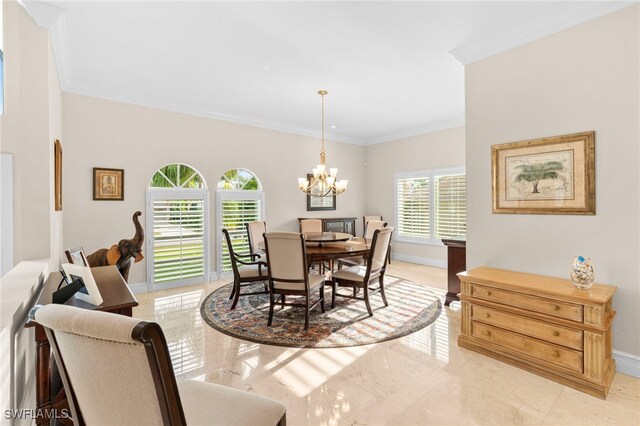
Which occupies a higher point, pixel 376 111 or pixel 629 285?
pixel 376 111

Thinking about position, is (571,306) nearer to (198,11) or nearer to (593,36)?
(593,36)

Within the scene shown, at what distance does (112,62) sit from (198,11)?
1.58 m

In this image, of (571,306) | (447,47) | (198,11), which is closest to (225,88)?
(198,11)

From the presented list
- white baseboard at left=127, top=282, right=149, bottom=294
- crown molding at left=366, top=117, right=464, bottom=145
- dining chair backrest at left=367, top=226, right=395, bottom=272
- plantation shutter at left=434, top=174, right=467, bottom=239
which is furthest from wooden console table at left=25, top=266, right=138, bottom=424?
crown molding at left=366, top=117, right=464, bottom=145

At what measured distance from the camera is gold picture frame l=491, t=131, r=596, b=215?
99.8 inches

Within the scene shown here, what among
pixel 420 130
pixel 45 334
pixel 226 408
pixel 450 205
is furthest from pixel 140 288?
pixel 420 130

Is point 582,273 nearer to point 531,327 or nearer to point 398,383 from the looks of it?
point 531,327

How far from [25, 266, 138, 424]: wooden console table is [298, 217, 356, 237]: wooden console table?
436 cm

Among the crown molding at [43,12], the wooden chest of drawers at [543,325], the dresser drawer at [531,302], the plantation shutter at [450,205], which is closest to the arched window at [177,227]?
the crown molding at [43,12]

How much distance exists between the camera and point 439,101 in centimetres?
482

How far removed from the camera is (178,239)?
16.0ft

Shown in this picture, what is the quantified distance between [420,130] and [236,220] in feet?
13.5

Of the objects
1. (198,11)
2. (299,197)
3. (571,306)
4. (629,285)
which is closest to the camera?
(571,306)

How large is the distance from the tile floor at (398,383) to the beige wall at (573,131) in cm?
83
